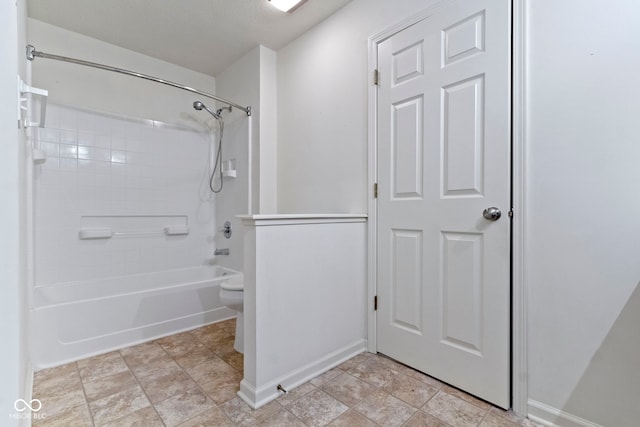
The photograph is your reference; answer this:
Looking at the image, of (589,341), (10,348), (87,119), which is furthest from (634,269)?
(87,119)

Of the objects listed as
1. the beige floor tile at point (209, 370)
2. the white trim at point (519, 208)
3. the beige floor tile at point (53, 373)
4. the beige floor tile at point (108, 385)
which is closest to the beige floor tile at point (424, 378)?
the white trim at point (519, 208)

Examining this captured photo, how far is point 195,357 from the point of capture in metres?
1.83

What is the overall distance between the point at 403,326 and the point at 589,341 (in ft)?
2.72

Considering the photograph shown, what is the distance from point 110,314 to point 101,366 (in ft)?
1.16

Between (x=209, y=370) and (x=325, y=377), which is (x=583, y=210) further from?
(x=209, y=370)

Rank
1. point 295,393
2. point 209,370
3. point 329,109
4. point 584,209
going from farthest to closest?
Answer: 1. point 329,109
2. point 209,370
3. point 295,393
4. point 584,209

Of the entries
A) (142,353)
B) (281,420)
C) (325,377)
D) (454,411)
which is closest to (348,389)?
(325,377)

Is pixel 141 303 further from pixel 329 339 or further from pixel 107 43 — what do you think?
pixel 107 43

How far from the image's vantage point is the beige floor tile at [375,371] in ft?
5.15

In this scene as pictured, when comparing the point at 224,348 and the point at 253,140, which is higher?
the point at 253,140

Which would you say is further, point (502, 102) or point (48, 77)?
point (48, 77)

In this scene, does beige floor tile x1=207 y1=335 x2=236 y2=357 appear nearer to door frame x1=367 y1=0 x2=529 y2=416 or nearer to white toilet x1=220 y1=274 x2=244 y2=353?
white toilet x1=220 y1=274 x2=244 y2=353

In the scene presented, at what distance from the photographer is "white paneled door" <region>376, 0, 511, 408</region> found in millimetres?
1343

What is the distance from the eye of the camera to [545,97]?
1.23 meters
